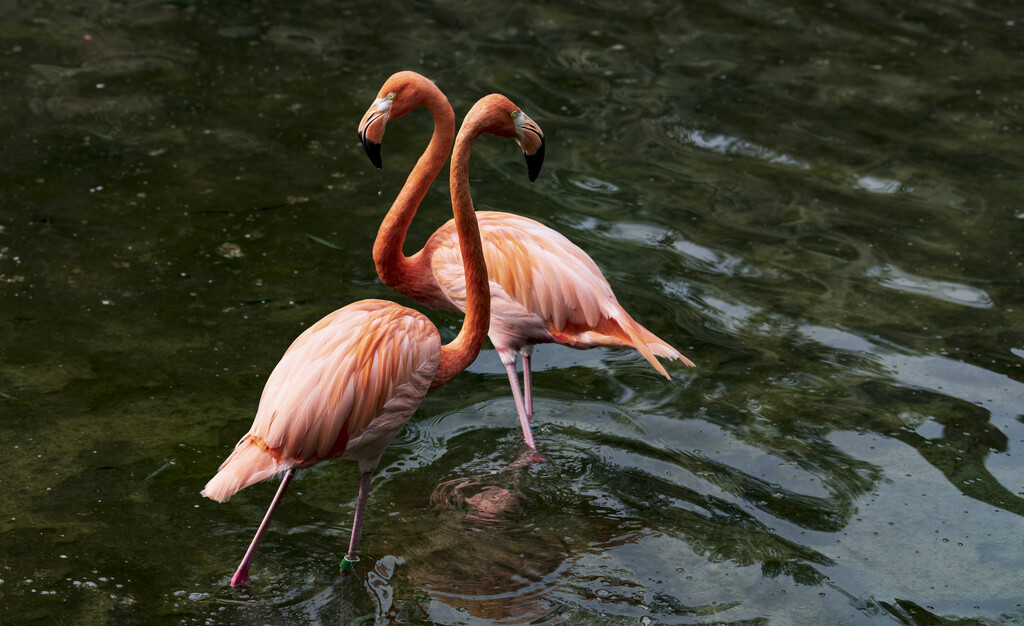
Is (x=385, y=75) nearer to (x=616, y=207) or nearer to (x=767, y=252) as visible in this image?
(x=616, y=207)

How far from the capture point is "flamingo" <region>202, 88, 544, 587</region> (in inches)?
117

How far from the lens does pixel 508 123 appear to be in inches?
128

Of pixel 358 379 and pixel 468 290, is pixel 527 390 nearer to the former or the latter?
pixel 468 290

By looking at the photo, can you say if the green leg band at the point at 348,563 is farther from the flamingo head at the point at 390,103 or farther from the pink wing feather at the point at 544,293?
the flamingo head at the point at 390,103

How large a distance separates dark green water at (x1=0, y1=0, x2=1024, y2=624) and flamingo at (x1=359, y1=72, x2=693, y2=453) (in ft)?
1.29

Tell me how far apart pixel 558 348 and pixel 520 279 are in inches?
34.6

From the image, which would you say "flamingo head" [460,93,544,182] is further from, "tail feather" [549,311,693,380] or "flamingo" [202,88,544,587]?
"tail feather" [549,311,693,380]

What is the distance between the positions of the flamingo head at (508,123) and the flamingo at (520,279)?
495mm

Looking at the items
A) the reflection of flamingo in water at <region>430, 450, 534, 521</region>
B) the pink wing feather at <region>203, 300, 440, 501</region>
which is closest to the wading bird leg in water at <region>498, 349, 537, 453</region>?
the reflection of flamingo in water at <region>430, 450, 534, 521</region>

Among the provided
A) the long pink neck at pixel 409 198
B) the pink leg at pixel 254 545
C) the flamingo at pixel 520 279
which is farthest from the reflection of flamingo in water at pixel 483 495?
the long pink neck at pixel 409 198

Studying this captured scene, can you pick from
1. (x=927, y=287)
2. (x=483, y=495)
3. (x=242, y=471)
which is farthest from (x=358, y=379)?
(x=927, y=287)

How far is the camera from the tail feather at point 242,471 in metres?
2.87

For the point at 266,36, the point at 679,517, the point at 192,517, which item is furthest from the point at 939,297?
the point at 266,36

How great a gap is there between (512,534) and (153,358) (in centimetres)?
168
